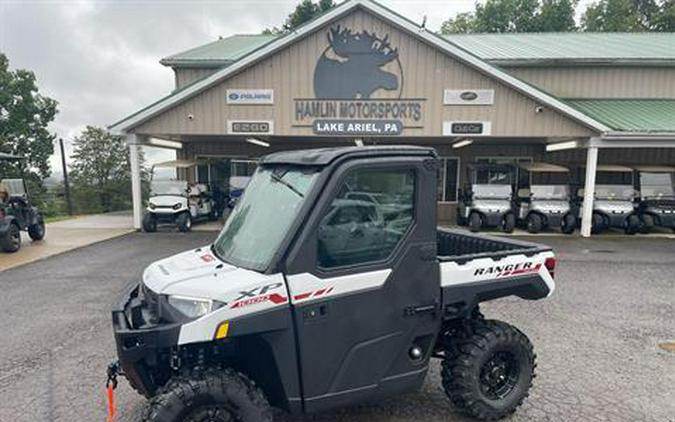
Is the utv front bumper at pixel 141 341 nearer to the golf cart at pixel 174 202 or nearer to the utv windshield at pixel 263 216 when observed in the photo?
the utv windshield at pixel 263 216

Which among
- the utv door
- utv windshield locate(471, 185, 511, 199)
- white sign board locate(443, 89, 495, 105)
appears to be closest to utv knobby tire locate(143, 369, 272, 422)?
the utv door

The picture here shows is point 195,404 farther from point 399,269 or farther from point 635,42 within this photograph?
point 635,42

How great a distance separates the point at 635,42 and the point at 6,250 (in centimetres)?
2489

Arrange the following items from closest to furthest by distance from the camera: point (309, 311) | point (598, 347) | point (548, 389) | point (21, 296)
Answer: point (309, 311)
point (548, 389)
point (598, 347)
point (21, 296)

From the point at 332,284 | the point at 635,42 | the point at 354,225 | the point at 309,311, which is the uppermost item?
the point at 635,42

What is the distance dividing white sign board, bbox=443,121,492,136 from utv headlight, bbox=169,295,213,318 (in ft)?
37.5

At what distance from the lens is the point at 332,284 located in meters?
2.64

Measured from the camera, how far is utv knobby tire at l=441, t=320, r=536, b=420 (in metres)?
3.15

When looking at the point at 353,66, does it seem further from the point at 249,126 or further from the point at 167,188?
the point at 167,188

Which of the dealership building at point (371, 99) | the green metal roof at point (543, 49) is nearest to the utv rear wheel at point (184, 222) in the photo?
the dealership building at point (371, 99)

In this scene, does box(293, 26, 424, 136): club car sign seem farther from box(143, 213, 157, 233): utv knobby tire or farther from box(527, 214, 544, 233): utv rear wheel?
box(143, 213, 157, 233): utv knobby tire

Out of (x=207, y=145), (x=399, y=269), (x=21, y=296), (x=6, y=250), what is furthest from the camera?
(x=207, y=145)

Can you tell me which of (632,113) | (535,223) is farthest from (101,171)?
(632,113)

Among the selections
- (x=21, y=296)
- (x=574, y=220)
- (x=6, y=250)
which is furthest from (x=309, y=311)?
(x=574, y=220)
